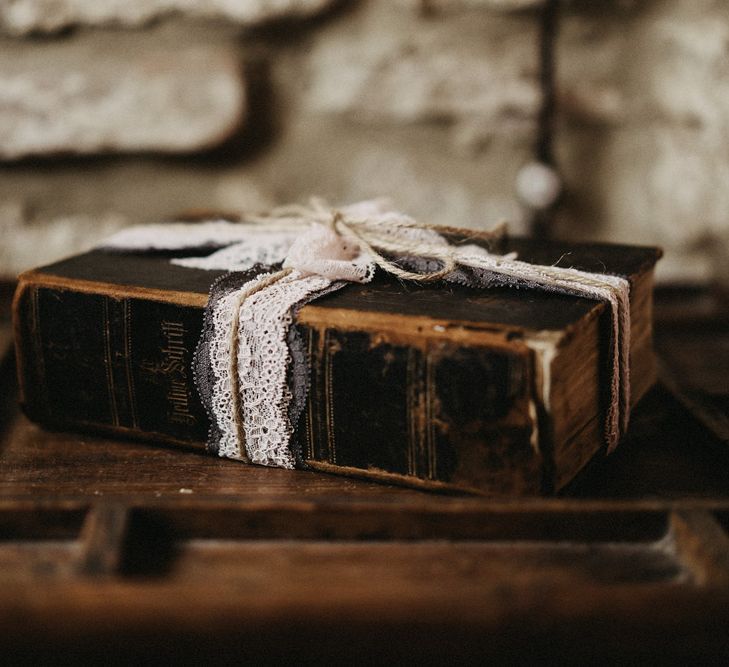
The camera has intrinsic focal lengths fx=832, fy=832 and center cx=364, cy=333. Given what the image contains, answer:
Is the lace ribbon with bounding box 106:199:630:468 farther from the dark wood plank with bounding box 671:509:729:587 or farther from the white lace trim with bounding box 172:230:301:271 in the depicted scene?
A: the dark wood plank with bounding box 671:509:729:587

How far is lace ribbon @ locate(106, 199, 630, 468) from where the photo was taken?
0.68m

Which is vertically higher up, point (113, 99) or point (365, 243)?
point (113, 99)

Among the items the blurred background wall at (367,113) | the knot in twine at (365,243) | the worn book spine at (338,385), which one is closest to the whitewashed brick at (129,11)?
the blurred background wall at (367,113)

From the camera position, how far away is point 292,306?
67 centimetres

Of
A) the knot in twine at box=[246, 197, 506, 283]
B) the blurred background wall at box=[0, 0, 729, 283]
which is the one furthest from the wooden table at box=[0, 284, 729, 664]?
the blurred background wall at box=[0, 0, 729, 283]

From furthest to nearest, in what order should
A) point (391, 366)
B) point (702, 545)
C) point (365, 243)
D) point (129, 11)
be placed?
point (129, 11) → point (365, 243) → point (391, 366) → point (702, 545)

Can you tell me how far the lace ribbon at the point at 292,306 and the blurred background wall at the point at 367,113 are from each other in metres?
0.42

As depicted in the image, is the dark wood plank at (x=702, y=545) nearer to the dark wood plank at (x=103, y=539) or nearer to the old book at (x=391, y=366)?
the old book at (x=391, y=366)

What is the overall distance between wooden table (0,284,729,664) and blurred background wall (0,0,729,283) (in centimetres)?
40

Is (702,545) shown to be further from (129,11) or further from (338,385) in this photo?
(129,11)

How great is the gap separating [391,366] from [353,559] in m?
0.15

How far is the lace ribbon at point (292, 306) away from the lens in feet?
2.22

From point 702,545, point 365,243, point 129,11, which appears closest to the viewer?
point 702,545

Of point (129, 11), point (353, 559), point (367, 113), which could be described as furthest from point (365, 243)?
point (129, 11)
